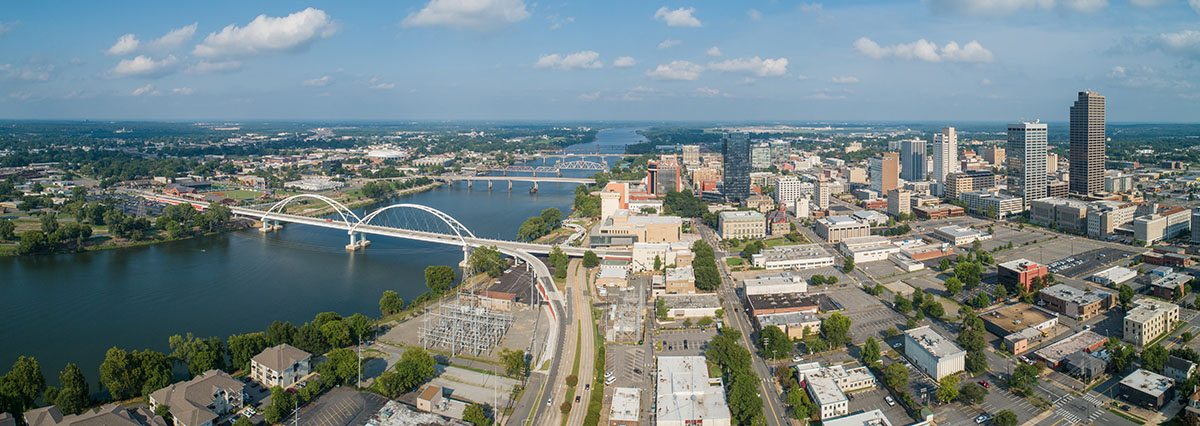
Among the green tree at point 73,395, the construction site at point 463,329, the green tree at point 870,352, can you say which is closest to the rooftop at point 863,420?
the green tree at point 870,352

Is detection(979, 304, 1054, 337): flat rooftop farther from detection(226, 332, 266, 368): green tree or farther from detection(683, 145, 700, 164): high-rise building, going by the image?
detection(683, 145, 700, 164): high-rise building

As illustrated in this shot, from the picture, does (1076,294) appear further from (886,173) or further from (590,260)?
(886,173)

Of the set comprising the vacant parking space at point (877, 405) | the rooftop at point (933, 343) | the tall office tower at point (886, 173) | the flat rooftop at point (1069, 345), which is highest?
the tall office tower at point (886, 173)

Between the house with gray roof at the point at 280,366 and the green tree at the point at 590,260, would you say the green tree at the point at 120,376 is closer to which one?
the house with gray roof at the point at 280,366

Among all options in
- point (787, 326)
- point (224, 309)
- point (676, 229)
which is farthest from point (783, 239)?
point (224, 309)

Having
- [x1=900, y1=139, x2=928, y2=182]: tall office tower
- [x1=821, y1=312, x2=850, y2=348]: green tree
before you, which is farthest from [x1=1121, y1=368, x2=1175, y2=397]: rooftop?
[x1=900, y1=139, x2=928, y2=182]: tall office tower
